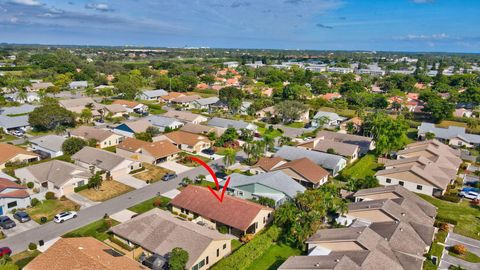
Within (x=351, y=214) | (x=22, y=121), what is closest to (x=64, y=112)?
(x=22, y=121)

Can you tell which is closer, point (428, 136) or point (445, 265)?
point (445, 265)

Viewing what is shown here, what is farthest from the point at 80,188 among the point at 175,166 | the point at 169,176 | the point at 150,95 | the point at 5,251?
the point at 150,95

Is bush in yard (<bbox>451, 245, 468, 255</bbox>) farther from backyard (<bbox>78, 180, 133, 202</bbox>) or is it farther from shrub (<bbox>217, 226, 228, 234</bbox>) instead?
backyard (<bbox>78, 180, 133, 202</bbox>)

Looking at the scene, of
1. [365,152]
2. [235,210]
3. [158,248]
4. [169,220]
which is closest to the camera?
[158,248]

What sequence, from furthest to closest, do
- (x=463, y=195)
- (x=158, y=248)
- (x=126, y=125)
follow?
(x=126, y=125)
(x=463, y=195)
(x=158, y=248)

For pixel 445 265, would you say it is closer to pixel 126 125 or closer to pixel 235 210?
pixel 235 210

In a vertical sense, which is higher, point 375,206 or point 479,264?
point 375,206

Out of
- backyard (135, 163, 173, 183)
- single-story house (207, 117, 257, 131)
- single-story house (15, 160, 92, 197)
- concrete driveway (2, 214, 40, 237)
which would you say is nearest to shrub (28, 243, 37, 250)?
concrete driveway (2, 214, 40, 237)
